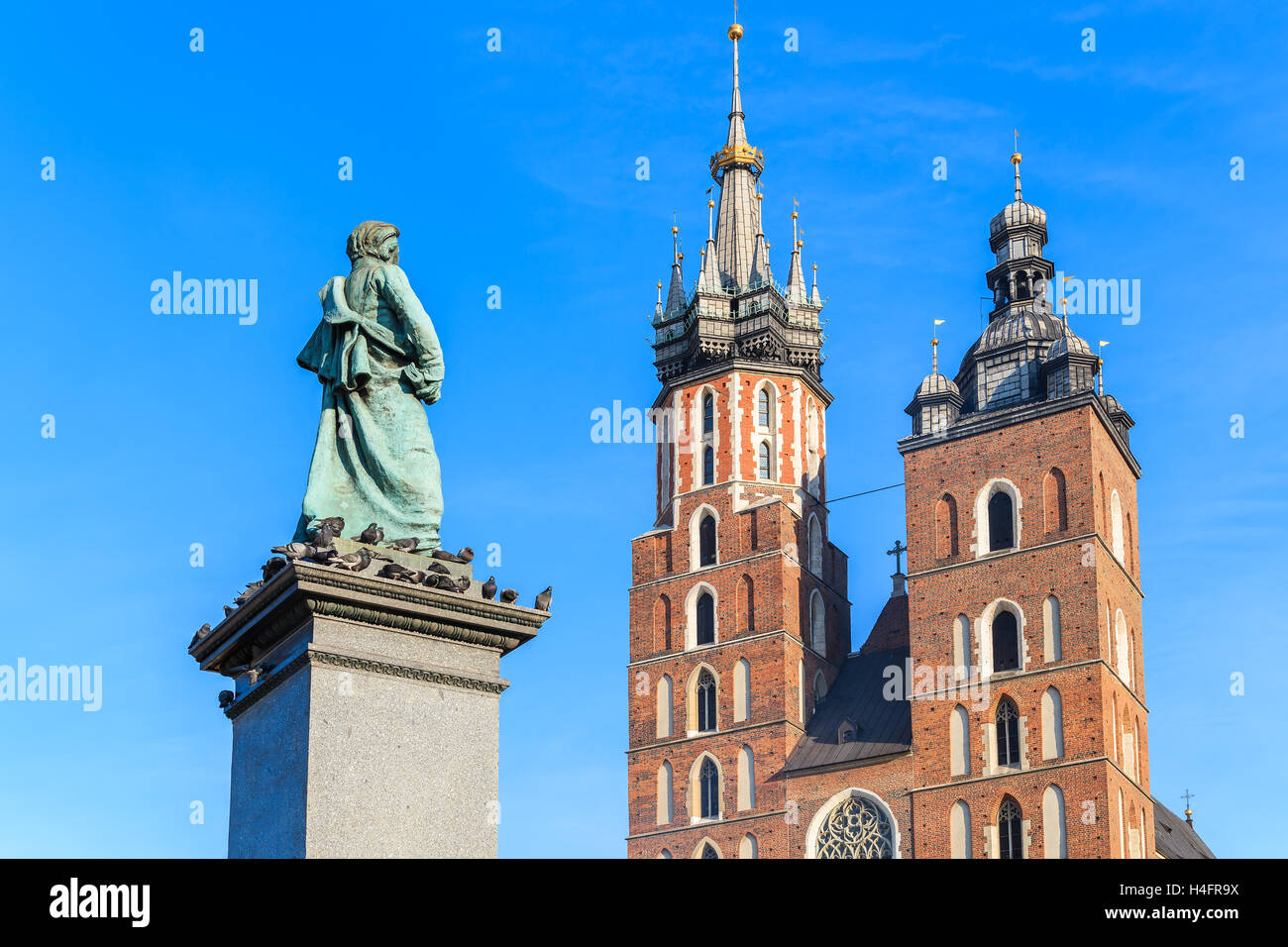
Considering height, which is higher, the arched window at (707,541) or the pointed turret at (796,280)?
the pointed turret at (796,280)

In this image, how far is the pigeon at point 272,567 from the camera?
8.00 m

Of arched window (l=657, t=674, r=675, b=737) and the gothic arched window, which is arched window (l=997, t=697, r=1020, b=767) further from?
arched window (l=657, t=674, r=675, b=737)

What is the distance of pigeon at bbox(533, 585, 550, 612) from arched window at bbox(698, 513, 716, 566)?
49154 mm

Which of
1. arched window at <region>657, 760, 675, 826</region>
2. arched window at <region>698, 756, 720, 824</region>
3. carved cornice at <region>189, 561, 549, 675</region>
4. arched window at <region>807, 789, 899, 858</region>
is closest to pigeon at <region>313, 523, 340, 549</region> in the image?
carved cornice at <region>189, 561, 549, 675</region>

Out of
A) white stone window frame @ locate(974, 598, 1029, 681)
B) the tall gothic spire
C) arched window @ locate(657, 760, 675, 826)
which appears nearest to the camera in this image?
white stone window frame @ locate(974, 598, 1029, 681)

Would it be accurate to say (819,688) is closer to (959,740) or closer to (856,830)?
(856,830)

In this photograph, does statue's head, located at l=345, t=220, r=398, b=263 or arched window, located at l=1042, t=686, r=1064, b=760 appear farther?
arched window, located at l=1042, t=686, r=1064, b=760

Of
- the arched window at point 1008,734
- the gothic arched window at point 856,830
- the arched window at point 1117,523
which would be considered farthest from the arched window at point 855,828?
the arched window at point 1117,523

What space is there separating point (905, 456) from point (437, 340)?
4700 cm

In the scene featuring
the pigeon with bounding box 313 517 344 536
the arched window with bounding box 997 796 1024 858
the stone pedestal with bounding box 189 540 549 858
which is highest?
the arched window with bounding box 997 796 1024 858

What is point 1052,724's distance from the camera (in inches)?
1957

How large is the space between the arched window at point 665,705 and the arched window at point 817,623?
4631 mm

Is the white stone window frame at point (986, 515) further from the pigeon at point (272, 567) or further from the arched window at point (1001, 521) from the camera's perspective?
the pigeon at point (272, 567)

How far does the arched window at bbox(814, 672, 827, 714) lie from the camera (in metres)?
56.0
